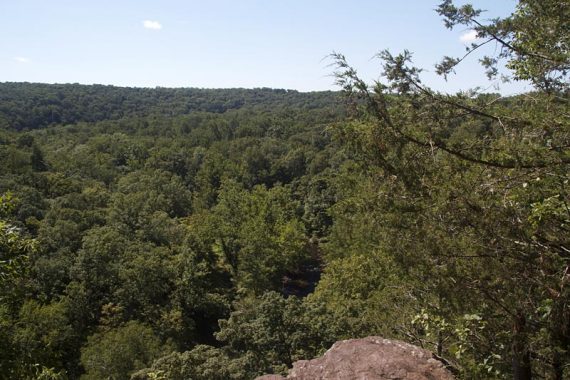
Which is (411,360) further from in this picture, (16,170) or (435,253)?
(16,170)

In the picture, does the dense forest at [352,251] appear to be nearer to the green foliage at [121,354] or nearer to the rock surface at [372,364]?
the green foliage at [121,354]

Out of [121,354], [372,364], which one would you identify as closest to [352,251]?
[121,354]

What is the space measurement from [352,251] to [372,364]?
22252 mm

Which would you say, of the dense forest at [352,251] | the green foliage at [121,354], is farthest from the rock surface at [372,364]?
the green foliage at [121,354]

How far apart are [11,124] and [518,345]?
116122mm

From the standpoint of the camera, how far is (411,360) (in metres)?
7.97

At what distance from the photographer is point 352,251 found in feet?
98.1

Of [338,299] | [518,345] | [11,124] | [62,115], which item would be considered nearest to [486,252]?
[518,345]

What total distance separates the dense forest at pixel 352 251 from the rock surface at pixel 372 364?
1.64ft

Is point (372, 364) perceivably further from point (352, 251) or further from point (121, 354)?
point (352, 251)

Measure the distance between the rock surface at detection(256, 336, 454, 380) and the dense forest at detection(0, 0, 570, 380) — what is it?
499mm

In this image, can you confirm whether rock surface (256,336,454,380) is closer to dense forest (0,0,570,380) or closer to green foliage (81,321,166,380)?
dense forest (0,0,570,380)

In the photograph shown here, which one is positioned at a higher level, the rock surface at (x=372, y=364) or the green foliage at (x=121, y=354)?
the rock surface at (x=372, y=364)

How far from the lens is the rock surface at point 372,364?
7633 mm
